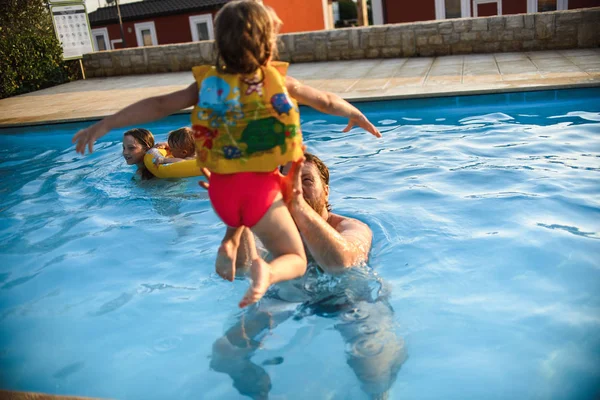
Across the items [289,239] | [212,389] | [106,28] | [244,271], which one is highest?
[106,28]

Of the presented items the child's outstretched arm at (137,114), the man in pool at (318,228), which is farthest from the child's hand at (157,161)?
the child's outstretched arm at (137,114)

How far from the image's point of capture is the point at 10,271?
15.2ft

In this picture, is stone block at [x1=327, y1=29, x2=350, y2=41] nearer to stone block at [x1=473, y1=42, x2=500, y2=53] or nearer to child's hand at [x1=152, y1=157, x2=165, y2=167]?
stone block at [x1=473, y1=42, x2=500, y2=53]

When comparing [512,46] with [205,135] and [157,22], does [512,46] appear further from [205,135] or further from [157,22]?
[157,22]

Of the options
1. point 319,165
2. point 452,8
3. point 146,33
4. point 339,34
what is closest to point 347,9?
point 146,33

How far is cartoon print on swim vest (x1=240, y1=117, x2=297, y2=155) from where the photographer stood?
2.72 metres

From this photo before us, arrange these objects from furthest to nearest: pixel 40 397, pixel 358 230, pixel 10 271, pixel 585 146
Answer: pixel 585 146 < pixel 10 271 < pixel 358 230 < pixel 40 397

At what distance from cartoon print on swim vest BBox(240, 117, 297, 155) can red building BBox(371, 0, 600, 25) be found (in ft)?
72.1

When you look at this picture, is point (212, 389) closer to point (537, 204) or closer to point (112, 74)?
point (537, 204)

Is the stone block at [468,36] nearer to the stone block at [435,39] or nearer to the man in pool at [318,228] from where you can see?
the stone block at [435,39]

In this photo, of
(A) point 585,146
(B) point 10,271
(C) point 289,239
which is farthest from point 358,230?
(A) point 585,146

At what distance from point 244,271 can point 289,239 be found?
2.83 feet

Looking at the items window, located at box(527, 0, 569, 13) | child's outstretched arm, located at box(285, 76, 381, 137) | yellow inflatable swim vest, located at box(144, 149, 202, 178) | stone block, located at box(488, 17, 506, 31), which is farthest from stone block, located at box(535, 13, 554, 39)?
window, located at box(527, 0, 569, 13)

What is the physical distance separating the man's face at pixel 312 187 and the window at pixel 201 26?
31.8m
